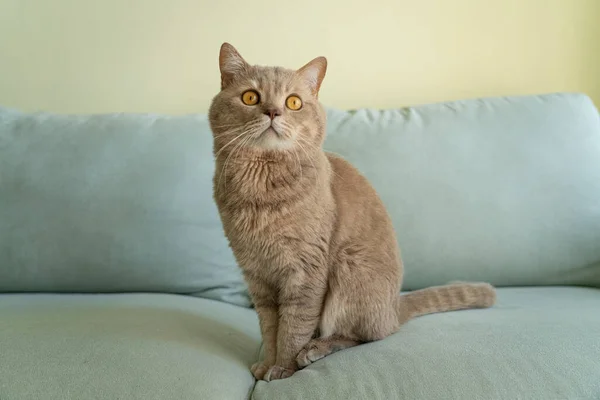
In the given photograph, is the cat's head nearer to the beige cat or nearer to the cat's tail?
the beige cat

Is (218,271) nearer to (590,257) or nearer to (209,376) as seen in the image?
(209,376)

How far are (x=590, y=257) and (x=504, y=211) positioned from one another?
0.99 feet

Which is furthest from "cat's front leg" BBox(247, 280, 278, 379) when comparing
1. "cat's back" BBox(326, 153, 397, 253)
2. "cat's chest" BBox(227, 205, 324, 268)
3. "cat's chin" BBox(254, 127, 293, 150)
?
"cat's chin" BBox(254, 127, 293, 150)

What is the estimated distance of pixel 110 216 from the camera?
55.3 inches

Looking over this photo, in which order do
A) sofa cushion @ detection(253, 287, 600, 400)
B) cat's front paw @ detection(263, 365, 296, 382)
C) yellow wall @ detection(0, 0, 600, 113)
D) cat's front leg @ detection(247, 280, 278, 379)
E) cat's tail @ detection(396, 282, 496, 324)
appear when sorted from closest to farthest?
sofa cushion @ detection(253, 287, 600, 400)
cat's front paw @ detection(263, 365, 296, 382)
cat's front leg @ detection(247, 280, 278, 379)
cat's tail @ detection(396, 282, 496, 324)
yellow wall @ detection(0, 0, 600, 113)

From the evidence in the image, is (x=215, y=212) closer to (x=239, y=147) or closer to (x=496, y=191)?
(x=239, y=147)

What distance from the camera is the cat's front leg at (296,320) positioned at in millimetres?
977

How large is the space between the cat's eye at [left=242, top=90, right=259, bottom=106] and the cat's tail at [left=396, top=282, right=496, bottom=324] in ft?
2.16

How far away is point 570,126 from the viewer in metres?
1.47

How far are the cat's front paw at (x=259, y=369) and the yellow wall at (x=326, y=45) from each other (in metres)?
1.26

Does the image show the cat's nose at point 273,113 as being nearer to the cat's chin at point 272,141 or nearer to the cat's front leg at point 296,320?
the cat's chin at point 272,141

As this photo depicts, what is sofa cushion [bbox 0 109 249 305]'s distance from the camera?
4.56 feet

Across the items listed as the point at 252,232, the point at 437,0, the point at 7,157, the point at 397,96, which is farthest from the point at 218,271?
the point at 437,0

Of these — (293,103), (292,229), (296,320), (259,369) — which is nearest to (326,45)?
(293,103)
